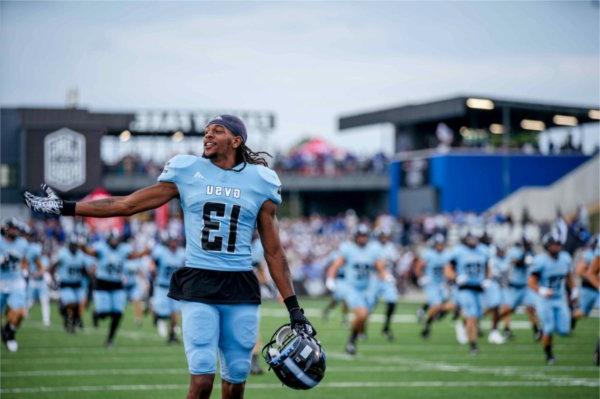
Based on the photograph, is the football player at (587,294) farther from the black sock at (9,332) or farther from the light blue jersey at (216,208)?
the light blue jersey at (216,208)

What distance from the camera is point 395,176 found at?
53188 mm

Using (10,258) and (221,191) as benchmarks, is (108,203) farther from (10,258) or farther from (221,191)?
(10,258)

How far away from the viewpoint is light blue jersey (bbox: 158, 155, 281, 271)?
304 inches

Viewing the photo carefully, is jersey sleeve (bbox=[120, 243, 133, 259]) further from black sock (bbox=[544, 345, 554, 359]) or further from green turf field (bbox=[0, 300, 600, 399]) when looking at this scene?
black sock (bbox=[544, 345, 554, 359])

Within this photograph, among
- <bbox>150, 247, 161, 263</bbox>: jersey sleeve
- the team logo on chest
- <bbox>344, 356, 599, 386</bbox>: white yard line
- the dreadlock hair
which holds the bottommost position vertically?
<bbox>344, 356, 599, 386</bbox>: white yard line

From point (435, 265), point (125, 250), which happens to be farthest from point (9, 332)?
point (435, 265)

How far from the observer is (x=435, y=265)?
2388 cm

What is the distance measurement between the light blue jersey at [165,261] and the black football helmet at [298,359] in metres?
13.2

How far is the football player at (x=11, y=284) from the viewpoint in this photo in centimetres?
1783

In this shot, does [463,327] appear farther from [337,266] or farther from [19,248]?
[19,248]

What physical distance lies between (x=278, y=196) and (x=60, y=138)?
3167cm

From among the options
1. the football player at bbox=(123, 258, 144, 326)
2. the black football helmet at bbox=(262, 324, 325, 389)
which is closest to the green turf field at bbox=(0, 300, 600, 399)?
the football player at bbox=(123, 258, 144, 326)

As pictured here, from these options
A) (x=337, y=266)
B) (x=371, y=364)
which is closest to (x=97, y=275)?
(x=337, y=266)

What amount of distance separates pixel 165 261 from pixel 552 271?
727cm
